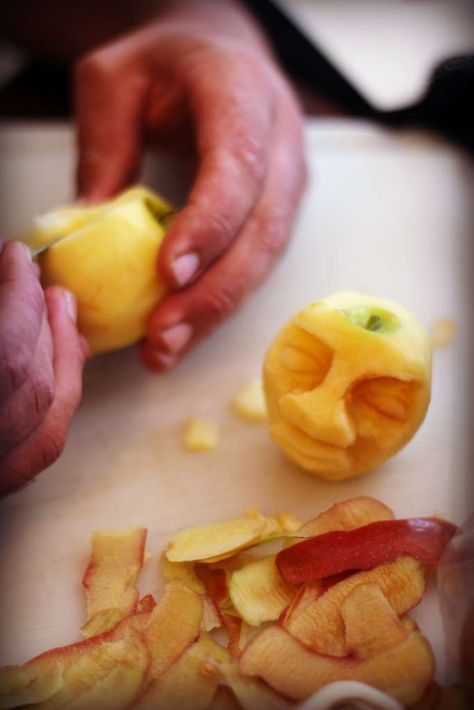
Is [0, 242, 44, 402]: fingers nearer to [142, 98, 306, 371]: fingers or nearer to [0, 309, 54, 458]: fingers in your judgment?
[0, 309, 54, 458]: fingers

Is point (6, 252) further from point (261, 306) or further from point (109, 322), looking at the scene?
point (261, 306)

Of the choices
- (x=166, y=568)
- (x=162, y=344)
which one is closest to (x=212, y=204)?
(x=162, y=344)

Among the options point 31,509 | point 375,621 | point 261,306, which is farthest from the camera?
point 261,306

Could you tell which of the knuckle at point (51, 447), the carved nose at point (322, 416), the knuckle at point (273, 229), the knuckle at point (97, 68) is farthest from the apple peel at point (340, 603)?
the knuckle at point (97, 68)

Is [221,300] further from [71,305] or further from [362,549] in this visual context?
[362,549]

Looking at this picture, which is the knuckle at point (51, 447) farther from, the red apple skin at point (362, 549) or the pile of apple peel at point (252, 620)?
the red apple skin at point (362, 549)

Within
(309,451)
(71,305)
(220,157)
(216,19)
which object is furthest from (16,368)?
(216,19)
